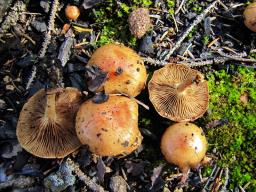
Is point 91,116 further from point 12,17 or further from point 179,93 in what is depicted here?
point 12,17

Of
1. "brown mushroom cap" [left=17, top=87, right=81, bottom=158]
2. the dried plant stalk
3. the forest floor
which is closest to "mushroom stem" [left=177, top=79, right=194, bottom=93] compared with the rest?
the forest floor

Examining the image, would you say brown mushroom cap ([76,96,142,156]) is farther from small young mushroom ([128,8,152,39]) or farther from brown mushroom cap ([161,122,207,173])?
small young mushroom ([128,8,152,39])

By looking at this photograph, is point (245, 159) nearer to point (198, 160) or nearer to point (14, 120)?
point (198, 160)

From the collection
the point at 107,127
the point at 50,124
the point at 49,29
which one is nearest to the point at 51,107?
the point at 50,124

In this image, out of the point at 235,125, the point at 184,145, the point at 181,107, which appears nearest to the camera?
the point at 184,145

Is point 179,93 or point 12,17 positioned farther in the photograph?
point 12,17

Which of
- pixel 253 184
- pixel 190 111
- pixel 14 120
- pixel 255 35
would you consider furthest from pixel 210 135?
pixel 14 120

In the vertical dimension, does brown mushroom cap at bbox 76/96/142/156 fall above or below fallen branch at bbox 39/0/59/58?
below
